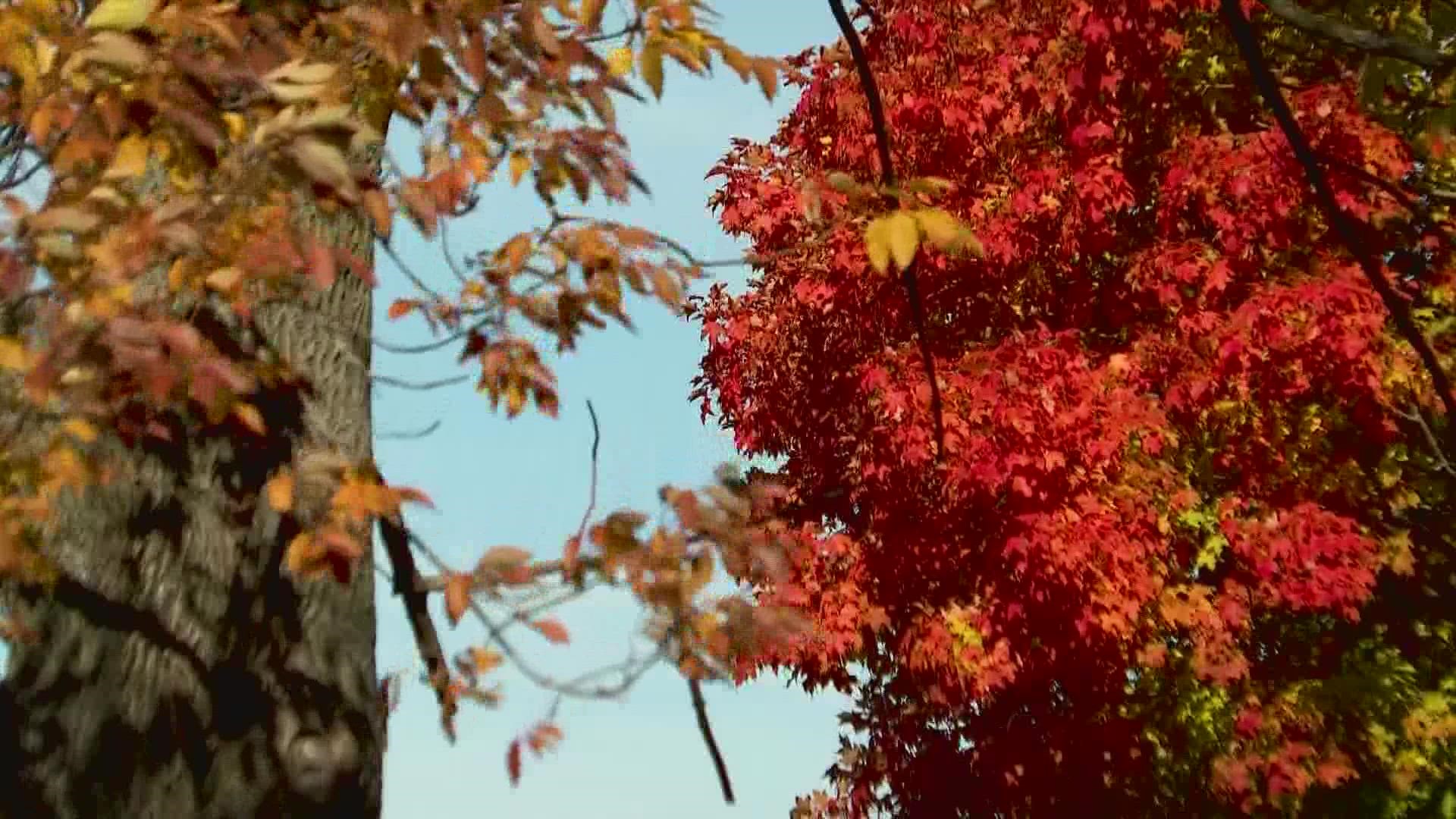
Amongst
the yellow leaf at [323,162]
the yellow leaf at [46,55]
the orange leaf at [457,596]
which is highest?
the yellow leaf at [46,55]

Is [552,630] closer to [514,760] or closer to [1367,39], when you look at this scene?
[514,760]

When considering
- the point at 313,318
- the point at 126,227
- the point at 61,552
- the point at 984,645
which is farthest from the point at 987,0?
the point at 984,645

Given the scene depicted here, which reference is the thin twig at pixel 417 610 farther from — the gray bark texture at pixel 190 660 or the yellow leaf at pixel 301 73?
the yellow leaf at pixel 301 73

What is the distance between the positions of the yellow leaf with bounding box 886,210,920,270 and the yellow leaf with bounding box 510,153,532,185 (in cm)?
212

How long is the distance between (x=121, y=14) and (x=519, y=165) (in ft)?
6.20

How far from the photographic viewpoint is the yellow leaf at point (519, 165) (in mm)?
5211

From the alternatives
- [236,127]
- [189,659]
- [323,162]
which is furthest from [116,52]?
[189,659]

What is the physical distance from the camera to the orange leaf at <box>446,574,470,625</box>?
4441 mm

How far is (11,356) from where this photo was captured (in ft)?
12.0

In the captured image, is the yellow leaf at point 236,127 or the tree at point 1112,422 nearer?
the yellow leaf at point 236,127

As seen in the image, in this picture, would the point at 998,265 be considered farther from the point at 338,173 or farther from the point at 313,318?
the point at 338,173

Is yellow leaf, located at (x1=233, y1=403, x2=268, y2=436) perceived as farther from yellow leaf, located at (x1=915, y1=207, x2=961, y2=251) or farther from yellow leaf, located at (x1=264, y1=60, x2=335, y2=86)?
yellow leaf, located at (x1=915, y1=207, x2=961, y2=251)

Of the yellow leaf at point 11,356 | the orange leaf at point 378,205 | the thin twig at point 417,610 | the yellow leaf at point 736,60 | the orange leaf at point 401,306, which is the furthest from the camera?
the orange leaf at point 401,306

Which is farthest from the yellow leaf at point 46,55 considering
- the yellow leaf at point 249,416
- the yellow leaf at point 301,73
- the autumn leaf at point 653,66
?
the autumn leaf at point 653,66
